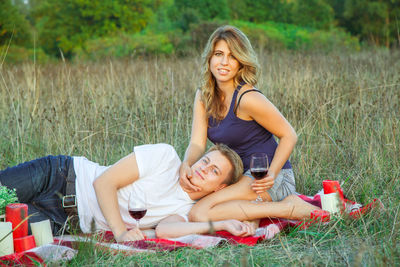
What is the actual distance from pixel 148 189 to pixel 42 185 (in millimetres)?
708

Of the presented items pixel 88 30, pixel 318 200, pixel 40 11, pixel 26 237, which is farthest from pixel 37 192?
pixel 40 11

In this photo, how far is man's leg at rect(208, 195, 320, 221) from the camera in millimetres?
3207

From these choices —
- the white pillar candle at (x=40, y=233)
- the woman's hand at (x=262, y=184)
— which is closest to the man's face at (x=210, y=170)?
the woman's hand at (x=262, y=184)

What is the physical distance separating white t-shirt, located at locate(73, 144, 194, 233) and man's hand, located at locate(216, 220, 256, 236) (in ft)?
1.13

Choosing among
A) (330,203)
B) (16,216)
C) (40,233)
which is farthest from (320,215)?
(16,216)

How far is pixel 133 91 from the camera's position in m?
5.68

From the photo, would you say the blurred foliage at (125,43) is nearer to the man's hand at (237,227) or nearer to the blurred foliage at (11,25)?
the blurred foliage at (11,25)

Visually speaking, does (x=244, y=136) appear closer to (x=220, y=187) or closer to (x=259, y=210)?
(x=220, y=187)

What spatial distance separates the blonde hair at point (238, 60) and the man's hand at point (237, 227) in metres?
0.96

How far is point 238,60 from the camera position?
3.58 meters

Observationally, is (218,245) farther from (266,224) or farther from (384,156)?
(384,156)

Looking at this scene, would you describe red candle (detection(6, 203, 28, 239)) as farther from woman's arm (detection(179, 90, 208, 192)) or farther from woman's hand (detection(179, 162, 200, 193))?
woman's arm (detection(179, 90, 208, 192))

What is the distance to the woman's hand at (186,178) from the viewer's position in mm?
3127

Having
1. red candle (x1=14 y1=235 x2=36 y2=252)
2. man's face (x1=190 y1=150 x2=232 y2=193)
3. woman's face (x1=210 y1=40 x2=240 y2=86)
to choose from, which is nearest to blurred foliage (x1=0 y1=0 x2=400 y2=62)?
woman's face (x1=210 y1=40 x2=240 y2=86)
